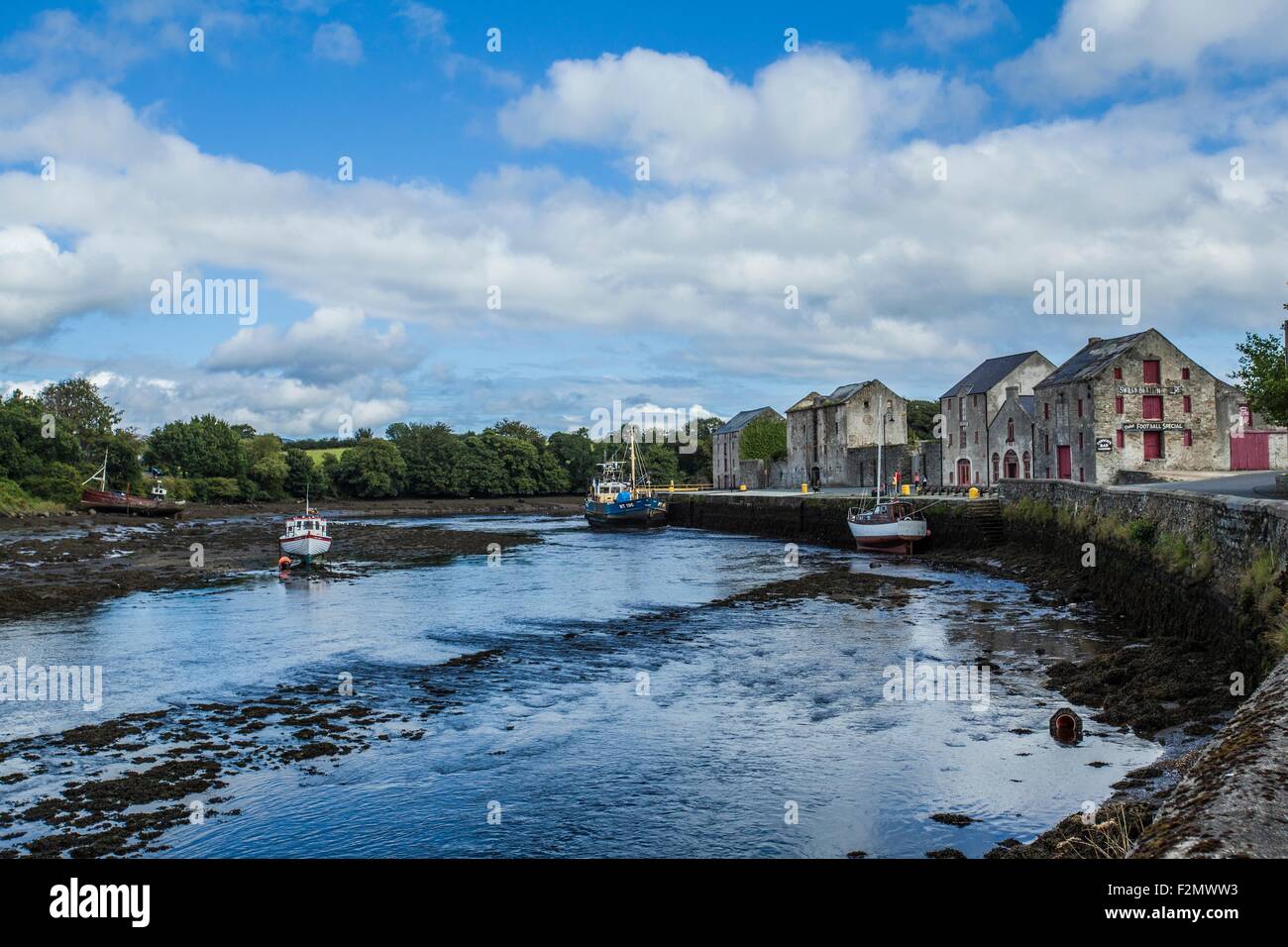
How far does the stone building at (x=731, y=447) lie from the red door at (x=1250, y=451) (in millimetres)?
51954

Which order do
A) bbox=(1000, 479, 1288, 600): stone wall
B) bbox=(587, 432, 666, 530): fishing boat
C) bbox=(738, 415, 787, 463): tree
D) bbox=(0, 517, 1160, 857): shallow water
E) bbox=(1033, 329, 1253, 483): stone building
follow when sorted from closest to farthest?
bbox=(0, 517, 1160, 857): shallow water < bbox=(1000, 479, 1288, 600): stone wall < bbox=(1033, 329, 1253, 483): stone building < bbox=(587, 432, 666, 530): fishing boat < bbox=(738, 415, 787, 463): tree

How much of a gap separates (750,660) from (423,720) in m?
7.21

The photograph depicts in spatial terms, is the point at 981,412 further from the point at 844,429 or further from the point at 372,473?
the point at 372,473

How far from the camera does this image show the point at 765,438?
9525cm

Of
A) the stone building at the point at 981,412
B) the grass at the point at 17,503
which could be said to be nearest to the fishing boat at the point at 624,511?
the stone building at the point at 981,412

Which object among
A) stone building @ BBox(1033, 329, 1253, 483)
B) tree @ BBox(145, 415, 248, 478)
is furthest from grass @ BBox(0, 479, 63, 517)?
stone building @ BBox(1033, 329, 1253, 483)

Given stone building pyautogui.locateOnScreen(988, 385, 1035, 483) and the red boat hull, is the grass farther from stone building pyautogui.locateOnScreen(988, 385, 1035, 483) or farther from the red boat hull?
stone building pyautogui.locateOnScreen(988, 385, 1035, 483)

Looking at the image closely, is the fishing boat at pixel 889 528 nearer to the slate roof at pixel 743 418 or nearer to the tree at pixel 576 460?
the slate roof at pixel 743 418

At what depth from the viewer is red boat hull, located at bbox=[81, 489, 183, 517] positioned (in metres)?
77.1

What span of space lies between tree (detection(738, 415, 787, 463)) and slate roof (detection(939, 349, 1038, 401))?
28621 millimetres

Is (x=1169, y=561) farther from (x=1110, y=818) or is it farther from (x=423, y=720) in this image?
(x=423, y=720)

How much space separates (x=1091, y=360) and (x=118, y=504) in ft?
234

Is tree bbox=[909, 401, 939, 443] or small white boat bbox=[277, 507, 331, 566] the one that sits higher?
tree bbox=[909, 401, 939, 443]
